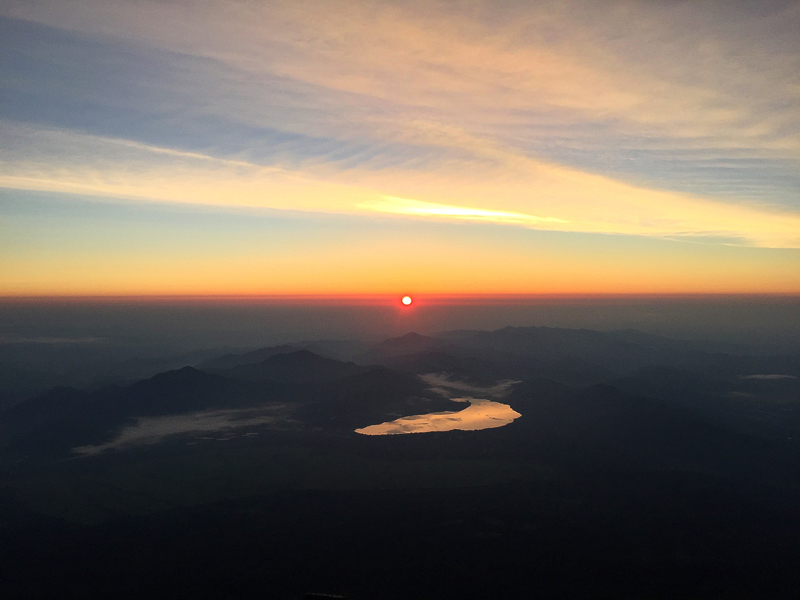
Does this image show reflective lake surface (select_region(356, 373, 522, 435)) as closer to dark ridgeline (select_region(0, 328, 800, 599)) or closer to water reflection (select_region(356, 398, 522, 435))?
water reflection (select_region(356, 398, 522, 435))

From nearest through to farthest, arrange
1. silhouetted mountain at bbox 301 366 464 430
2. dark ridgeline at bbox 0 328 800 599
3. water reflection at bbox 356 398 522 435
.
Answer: dark ridgeline at bbox 0 328 800 599 < water reflection at bbox 356 398 522 435 < silhouetted mountain at bbox 301 366 464 430

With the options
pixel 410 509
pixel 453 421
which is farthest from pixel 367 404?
pixel 410 509

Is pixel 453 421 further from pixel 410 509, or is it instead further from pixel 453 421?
pixel 410 509

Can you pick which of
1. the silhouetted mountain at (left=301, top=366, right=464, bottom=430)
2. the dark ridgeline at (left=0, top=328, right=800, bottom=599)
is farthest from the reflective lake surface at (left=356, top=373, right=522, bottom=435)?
the dark ridgeline at (left=0, top=328, right=800, bottom=599)

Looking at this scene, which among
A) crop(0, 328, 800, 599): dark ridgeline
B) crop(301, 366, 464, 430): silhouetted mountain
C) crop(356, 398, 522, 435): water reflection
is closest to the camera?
crop(0, 328, 800, 599): dark ridgeline

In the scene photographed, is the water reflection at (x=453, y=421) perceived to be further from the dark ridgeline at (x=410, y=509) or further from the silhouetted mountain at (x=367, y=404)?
the dark ridgeline at (x=410, y=509)

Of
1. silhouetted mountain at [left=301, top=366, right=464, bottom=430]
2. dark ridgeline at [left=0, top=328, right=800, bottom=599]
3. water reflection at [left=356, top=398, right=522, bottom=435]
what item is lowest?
dark ridgeline at [left=0, top=328, right=800, bottom=599]

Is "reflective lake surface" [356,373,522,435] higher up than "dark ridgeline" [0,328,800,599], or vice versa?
"reflective lake surface" [356,373,522,435]
